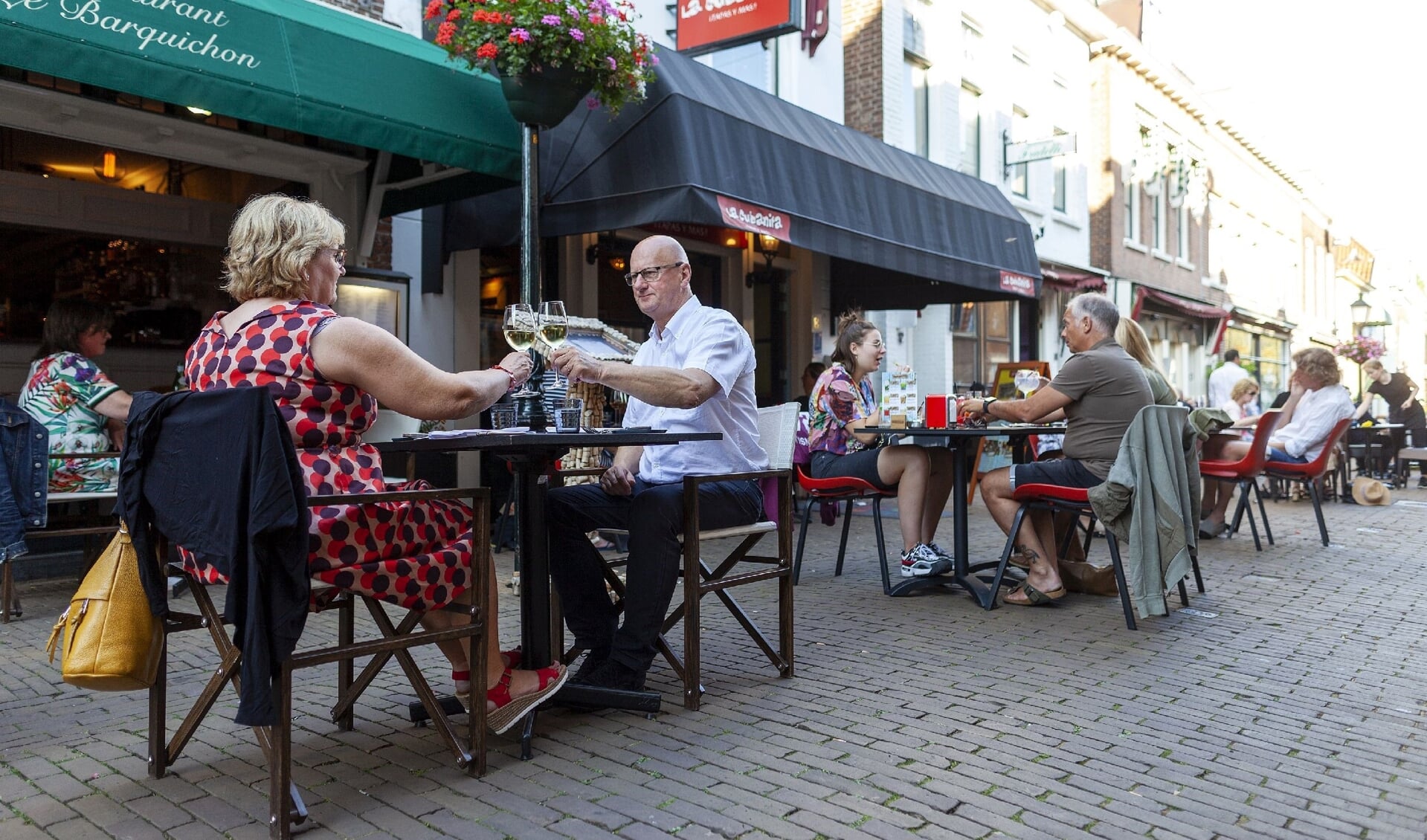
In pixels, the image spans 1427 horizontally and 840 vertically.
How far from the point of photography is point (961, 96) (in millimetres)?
14898

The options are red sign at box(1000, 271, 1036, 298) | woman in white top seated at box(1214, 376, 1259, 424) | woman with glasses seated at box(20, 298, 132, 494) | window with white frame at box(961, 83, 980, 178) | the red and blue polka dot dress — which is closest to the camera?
the red and blue polka dot dress

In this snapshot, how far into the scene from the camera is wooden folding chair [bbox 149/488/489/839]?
7.74 ft

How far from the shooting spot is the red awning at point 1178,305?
19641 millimetres

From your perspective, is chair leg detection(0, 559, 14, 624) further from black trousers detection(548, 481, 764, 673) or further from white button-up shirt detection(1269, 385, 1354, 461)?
white button-up shirt detection(1269, 385, 1354, 461)

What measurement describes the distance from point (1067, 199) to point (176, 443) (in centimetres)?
1769

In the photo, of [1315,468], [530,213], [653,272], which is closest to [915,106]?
[1315,468]

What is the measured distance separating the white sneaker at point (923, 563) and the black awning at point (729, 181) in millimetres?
2655

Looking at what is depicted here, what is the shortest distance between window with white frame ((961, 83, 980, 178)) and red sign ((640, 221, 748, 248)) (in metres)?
5.24

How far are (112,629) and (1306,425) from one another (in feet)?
28.5

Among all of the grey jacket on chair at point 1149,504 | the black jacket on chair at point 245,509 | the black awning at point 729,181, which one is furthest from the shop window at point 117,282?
the grey jacket on chair at point 1149,504

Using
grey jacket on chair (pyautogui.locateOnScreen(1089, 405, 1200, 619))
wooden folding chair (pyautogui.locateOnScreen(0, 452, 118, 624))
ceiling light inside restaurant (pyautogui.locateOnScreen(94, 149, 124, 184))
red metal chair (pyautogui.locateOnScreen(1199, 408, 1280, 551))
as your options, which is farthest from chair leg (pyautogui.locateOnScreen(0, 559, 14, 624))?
red metal chair (pyautogui.locateOnScreen(1199, 408, 1280, 551))

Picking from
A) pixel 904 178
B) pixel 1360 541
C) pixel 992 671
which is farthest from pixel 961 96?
pixel 992 671

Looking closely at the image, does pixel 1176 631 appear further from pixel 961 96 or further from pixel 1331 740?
pixel 961 96

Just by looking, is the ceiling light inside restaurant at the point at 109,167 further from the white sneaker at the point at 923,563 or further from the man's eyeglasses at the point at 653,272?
the white sneaker at the point at 923,563
